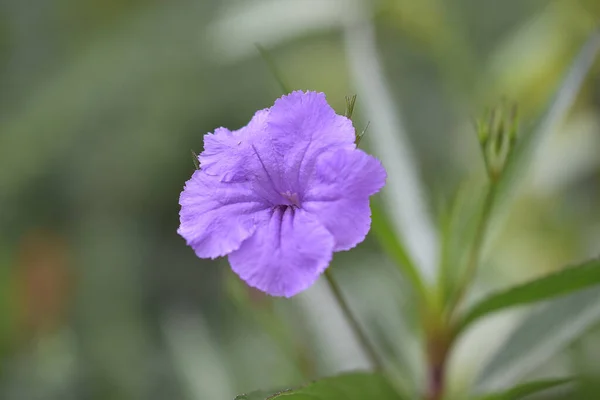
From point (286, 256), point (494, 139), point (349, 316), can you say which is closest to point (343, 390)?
point (349, 316)

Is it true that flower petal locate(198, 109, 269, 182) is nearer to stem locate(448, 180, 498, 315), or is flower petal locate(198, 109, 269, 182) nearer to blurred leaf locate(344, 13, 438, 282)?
stem locate(448, 180, 498, 315)

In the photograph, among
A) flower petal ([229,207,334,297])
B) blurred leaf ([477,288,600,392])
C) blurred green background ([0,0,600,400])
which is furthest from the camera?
blurred green background ([0,0,600,400])

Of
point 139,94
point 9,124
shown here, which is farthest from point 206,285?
point 9,124

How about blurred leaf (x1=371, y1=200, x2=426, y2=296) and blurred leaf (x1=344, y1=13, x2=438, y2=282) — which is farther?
blurred leaf (x1=344, y1=13, x2=438, y2=282)

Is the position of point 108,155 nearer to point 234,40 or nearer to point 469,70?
point 234,40

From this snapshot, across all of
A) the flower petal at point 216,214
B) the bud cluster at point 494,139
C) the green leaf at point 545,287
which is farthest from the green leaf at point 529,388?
the flower petal at point 216,214

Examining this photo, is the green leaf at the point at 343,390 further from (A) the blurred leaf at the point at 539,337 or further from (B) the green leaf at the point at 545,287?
(A) the blurred leaf at the point at 539,337

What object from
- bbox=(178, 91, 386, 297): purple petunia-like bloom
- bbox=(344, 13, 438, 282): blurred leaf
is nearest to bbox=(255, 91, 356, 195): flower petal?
bbox=(178, 91, 386, 297): purple petunia-like bloom
